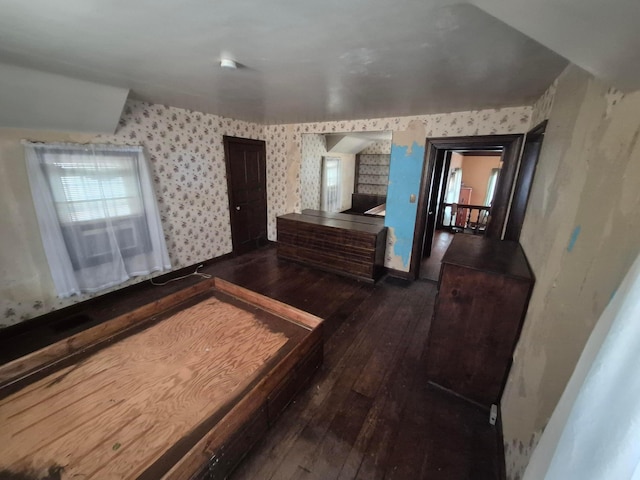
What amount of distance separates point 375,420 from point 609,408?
1.45 m

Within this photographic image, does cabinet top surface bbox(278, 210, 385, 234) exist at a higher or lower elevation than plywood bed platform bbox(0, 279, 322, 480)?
higher

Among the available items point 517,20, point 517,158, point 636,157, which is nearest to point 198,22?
point 517,20

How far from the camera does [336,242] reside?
3.53 meters

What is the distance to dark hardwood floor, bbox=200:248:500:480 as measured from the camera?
134 cm

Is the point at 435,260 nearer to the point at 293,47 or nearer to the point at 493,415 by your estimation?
the point at 493,415

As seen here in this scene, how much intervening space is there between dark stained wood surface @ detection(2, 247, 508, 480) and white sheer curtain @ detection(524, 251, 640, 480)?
3.71 ft

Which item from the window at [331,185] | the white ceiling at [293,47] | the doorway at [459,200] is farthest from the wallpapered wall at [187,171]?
the window at [331,185]

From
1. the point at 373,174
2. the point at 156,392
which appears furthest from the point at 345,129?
the point at 373,174

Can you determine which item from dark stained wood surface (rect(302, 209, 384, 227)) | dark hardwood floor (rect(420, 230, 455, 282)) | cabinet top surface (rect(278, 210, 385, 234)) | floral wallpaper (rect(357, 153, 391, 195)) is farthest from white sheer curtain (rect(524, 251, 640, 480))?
floral wallpaper (rect(357, 153, 391, 195))

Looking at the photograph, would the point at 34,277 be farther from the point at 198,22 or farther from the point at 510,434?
the point at 510,434

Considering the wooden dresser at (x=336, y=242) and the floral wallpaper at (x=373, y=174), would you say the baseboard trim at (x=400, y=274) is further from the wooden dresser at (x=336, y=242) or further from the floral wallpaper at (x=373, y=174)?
the floral wallpaper at (x=373, y=174)

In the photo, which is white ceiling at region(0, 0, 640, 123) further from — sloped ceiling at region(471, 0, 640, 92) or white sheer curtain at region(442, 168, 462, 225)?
white sheer curtain at region(442, 168, 462, 225)

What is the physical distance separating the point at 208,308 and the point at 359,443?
146 centimetres

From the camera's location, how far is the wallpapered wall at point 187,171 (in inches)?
87.1
